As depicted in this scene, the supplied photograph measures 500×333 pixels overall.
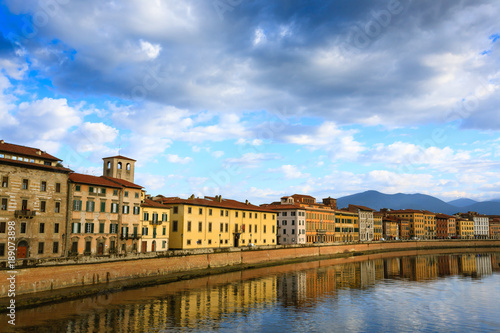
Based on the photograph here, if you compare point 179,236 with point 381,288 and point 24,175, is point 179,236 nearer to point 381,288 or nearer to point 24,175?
point 24,175

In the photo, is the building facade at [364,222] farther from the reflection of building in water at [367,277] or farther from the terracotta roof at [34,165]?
the terracotta roof at [34,165]

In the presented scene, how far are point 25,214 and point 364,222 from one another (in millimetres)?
129087

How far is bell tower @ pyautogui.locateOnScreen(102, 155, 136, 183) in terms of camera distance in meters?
81.5

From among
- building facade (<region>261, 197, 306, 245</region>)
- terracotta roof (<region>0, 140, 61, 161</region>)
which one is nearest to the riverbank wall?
building facade (<region>261, 197, 306, 245</region>)

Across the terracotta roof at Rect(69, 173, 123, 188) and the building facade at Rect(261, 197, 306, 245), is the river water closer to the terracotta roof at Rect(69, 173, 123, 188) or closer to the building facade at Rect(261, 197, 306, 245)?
the terracotta roof at Rect(69, 173, 123, 188)

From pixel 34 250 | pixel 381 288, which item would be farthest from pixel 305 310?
pixel 34 250

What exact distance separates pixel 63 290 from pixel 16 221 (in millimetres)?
11545

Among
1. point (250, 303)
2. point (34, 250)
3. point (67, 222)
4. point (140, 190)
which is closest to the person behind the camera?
point (250, 303)

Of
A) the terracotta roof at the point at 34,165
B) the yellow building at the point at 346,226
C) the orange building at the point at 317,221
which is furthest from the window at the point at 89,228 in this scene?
the yellow building at the point at 346,226

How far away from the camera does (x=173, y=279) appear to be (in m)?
57.4

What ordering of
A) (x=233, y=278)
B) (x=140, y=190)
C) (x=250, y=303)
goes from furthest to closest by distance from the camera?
(x=140, y=190) < (x=233, y=278) < (x=250, y=303)

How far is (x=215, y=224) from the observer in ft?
271

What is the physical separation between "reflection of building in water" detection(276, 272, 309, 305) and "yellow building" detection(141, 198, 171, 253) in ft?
72.9

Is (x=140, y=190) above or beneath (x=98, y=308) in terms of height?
above
